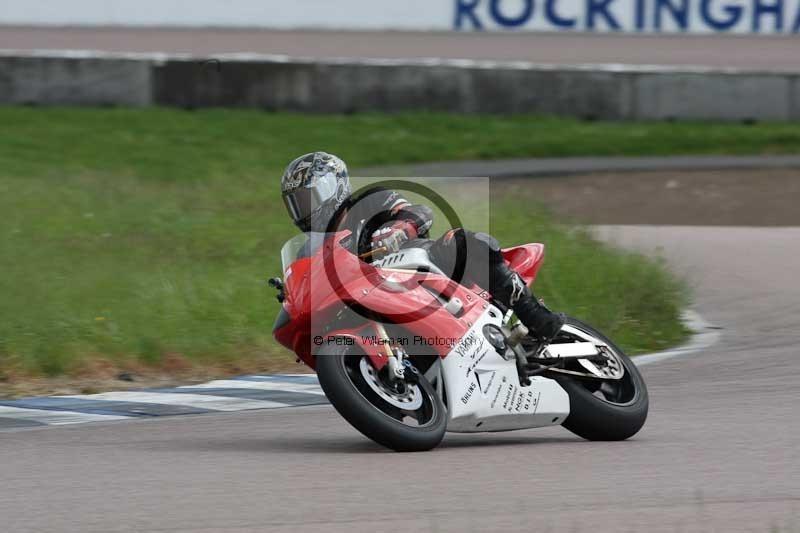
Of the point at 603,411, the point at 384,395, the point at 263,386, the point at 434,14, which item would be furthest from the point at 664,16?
the point at 384,395

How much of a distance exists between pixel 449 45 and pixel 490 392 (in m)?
20.8

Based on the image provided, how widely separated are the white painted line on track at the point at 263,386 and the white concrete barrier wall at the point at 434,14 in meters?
18.8

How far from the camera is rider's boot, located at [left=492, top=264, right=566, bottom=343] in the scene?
688cm

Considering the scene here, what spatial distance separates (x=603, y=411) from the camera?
278 inches

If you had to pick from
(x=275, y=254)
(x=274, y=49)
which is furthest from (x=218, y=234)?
(x=274, y=49)

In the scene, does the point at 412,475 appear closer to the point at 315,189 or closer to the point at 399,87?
the point at 315,189

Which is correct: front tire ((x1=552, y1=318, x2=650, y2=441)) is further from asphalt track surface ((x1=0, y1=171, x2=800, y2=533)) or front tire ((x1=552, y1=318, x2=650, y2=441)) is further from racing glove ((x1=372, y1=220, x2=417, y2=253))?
racing glove ((x1=372, y1=220, x2=417, y2=253))

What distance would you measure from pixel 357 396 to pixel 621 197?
43.9 feet

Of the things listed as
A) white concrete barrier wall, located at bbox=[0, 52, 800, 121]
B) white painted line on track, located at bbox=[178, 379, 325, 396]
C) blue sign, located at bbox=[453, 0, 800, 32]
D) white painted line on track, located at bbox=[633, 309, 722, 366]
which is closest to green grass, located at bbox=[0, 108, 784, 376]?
white painted line on track, located at bbox=[633, 309, 722, 366]

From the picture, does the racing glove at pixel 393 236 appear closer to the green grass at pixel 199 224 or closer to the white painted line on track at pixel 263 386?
the white painted line on track at pixel 263 386

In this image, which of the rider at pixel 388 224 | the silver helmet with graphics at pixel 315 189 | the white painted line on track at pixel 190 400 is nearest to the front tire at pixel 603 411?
the rider at pixel 388 224

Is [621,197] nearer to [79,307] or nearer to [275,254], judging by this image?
[275,254]

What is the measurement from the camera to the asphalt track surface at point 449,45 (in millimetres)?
26609

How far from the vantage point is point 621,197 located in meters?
19.3
